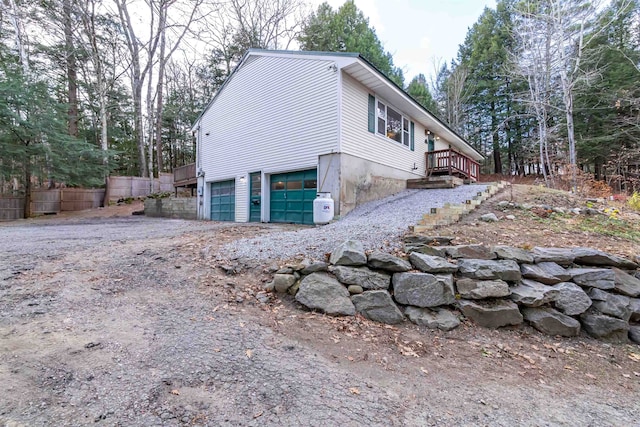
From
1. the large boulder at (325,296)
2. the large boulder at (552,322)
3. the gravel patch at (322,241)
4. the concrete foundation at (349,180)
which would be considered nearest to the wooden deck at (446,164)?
the concrete foundation at (349,180)

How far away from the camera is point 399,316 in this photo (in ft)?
10.8

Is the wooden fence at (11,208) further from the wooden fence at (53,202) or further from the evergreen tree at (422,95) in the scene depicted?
the evergreen tree at (422,95)

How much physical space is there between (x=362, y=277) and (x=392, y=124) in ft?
28.6

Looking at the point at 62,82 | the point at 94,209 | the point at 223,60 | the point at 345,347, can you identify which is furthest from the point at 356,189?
the point at 62,82

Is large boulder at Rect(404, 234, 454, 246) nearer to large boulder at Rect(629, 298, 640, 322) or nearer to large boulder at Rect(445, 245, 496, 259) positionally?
large boulder at Rect(445, 245, 496, 259)

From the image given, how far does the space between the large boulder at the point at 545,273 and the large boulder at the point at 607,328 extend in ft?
1.74

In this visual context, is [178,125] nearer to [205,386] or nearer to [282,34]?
[282,34]

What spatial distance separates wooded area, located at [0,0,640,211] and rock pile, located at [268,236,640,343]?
9.04 meters

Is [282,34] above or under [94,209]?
above

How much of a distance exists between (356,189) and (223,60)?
1832 cm

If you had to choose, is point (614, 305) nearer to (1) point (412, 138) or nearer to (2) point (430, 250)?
(2) point (430, 250)

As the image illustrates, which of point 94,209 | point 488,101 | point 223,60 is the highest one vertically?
point 223,60

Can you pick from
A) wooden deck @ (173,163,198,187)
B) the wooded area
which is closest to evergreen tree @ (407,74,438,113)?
the wooded area

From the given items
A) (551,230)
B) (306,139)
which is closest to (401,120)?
(306,139)
